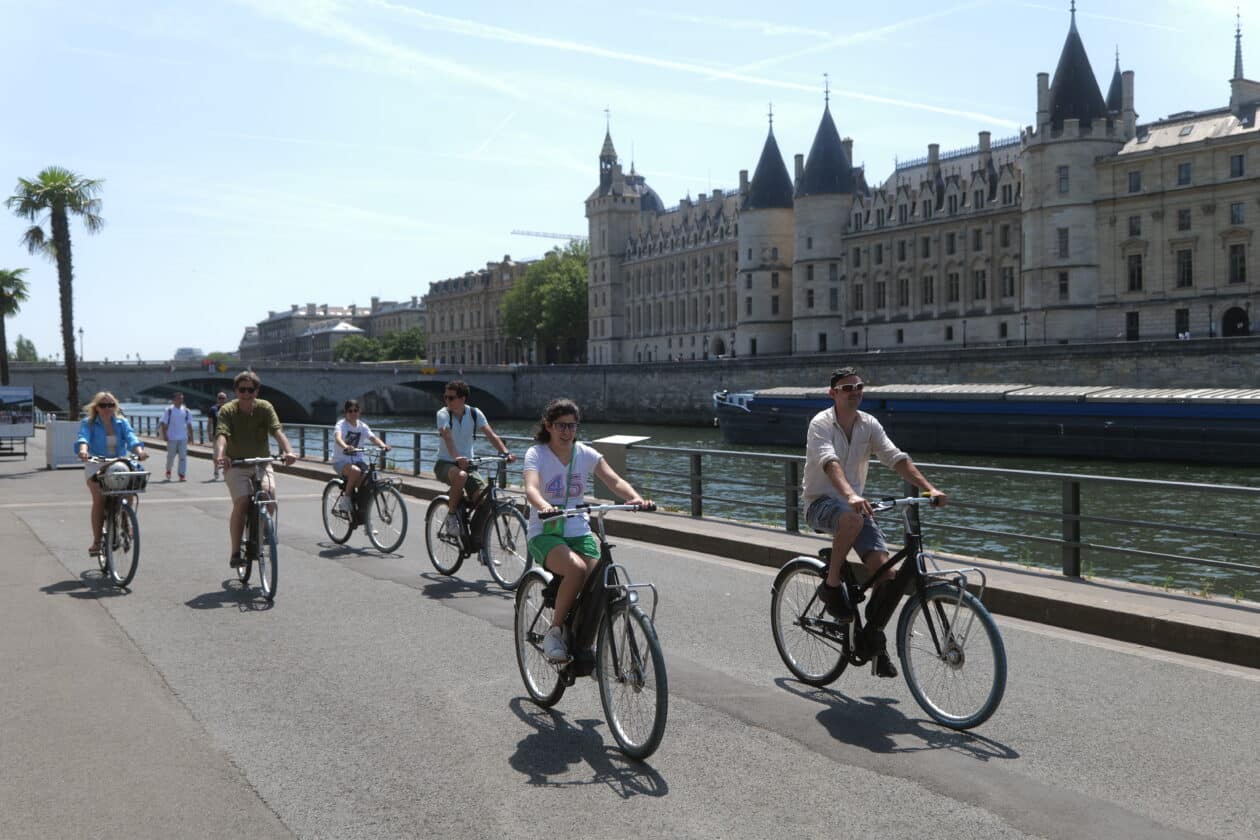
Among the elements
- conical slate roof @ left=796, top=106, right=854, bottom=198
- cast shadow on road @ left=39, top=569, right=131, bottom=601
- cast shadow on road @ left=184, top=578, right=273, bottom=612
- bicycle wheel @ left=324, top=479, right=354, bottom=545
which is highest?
conical slate roof @ left=796, top=106, right=854, bottom=198

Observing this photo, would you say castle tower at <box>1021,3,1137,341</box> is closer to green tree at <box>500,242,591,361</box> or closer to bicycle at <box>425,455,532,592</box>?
green tree at <box>500,242,591,361</box>

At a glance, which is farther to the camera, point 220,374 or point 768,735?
point 220,374

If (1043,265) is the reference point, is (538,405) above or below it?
below

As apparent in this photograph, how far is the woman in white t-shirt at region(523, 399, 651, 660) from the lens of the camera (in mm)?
5547

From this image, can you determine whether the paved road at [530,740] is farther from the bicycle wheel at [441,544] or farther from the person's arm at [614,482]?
the bicycle wheel at [441,544]

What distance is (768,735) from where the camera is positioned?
18.1 ft

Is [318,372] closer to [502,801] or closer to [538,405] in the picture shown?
[538,405]

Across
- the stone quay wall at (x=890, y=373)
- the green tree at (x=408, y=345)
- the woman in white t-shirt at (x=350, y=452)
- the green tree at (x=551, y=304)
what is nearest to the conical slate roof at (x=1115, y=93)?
the stone quay wall at (x=890, y=373)

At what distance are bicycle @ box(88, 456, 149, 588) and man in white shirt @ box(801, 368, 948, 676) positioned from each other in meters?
5.63

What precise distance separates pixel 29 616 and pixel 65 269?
30.0 m

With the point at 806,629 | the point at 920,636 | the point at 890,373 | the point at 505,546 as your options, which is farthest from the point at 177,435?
the point at 890,373

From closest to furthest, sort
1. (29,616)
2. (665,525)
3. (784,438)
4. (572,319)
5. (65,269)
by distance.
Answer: (29,616) → (665,525) → (65,269) → (784,438) → (572,319)

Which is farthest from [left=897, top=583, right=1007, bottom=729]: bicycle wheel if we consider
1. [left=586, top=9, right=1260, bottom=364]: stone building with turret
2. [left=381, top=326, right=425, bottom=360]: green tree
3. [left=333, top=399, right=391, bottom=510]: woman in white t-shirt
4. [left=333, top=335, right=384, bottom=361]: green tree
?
[left=333, top=335, right=384, bottom=361]: green tree

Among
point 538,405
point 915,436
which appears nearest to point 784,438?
point 915,436
